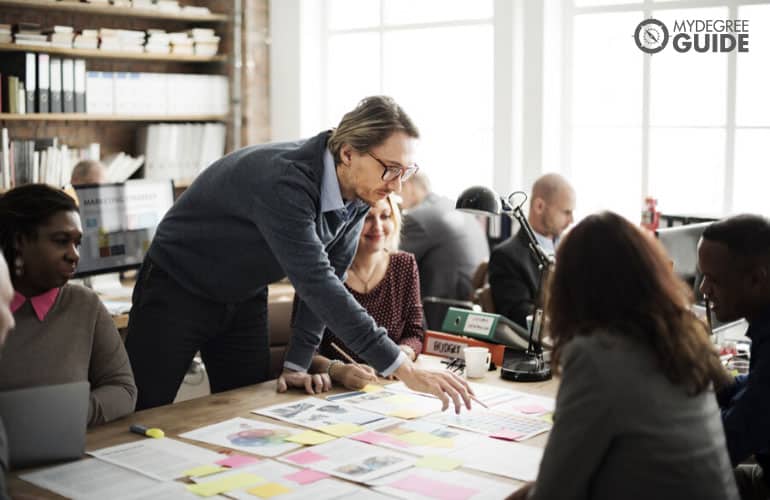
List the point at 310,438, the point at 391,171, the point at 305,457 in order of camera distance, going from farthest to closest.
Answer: the point at 391,171
the point at 310,438
the point at 305,457

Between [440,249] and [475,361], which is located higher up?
[440,249]

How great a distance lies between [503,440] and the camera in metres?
2.20

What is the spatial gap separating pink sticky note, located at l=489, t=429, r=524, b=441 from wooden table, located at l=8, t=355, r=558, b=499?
33mm

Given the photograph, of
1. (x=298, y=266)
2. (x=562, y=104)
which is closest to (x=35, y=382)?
(x=298, y=266)

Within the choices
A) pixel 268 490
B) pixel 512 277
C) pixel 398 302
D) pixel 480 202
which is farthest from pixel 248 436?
pixel 512 277

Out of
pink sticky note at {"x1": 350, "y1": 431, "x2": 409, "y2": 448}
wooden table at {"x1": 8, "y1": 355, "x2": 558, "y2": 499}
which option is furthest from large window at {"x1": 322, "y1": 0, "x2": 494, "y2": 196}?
pink sticky note at {"x1": 350, "y1": 431, "x2": 409, "y2": 448}

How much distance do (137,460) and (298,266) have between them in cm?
62

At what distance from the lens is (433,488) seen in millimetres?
1884

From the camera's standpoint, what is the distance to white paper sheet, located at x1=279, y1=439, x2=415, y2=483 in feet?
6.46

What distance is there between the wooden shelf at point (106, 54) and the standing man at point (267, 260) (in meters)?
2.89

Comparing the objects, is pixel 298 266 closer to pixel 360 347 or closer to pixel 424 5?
pixel 360 347

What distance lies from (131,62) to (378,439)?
14.4ft

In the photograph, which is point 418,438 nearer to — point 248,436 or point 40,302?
point 248,436

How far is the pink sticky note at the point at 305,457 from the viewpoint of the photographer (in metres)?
2.04
